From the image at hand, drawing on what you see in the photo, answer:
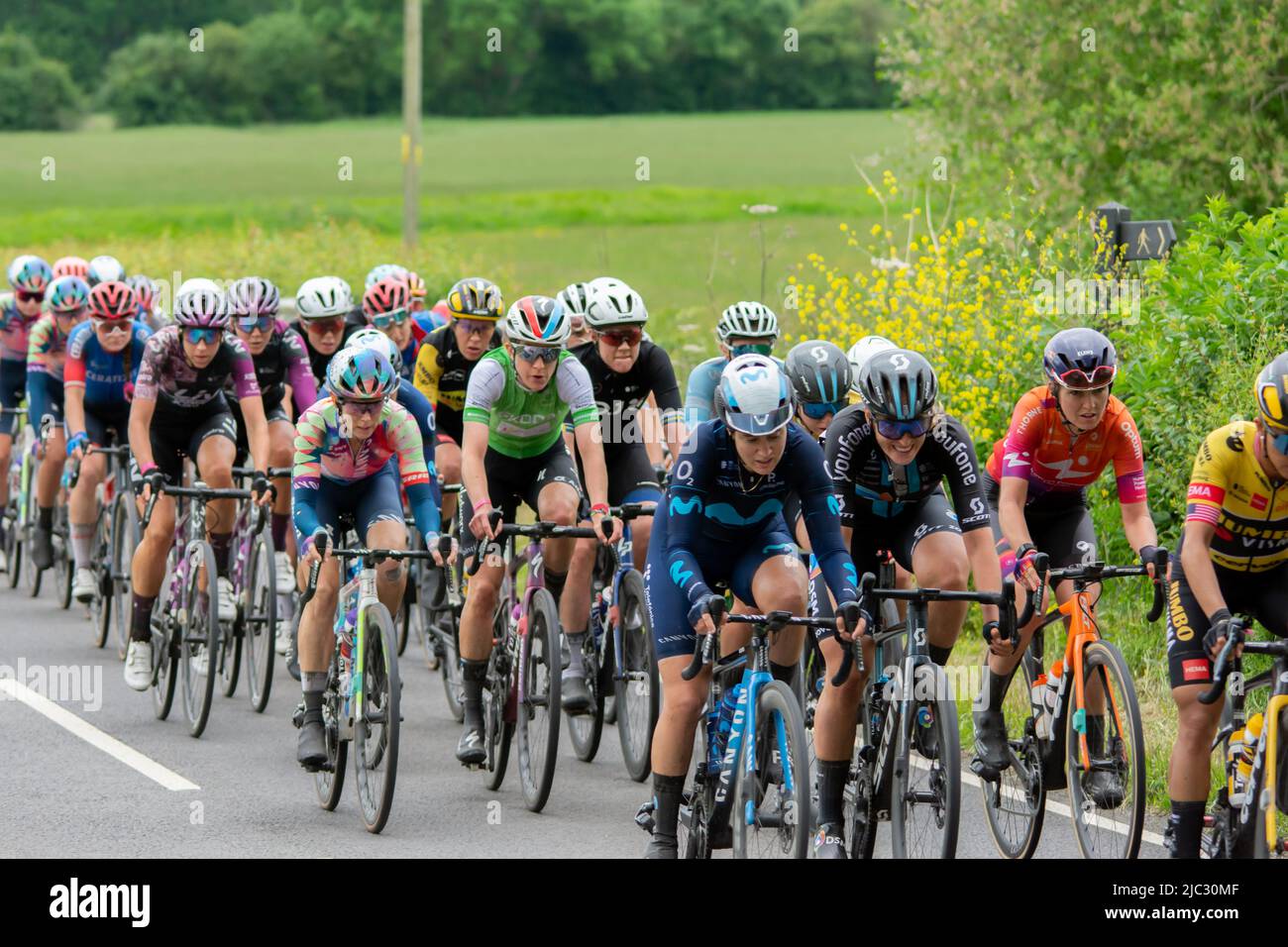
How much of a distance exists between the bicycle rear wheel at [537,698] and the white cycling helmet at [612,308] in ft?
5.62

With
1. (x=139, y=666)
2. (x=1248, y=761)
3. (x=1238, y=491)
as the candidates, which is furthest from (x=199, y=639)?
(x=1248, y=761)

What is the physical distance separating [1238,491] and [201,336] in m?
5.84

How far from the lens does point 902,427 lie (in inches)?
275

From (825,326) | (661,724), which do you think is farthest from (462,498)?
(825,326)

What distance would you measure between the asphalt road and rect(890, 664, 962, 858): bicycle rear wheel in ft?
2.63

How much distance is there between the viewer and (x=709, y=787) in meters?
6.50

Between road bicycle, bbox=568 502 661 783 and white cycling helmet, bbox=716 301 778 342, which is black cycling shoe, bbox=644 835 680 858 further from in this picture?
white cycling helmet, bbox=716 301 778 342

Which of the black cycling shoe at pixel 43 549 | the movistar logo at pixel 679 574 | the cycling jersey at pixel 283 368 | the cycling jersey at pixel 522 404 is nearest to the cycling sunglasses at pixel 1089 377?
the movistar logo at pixel 679 574

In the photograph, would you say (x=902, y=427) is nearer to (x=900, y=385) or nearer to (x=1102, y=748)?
(x=900, y=385)

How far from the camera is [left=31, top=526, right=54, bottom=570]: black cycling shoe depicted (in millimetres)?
13117

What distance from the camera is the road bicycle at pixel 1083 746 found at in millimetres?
6574

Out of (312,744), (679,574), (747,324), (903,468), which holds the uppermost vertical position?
(747,324)

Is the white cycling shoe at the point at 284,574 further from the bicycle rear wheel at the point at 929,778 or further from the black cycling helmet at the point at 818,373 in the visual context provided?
the bicycle rear wheel at the point at 929,778
